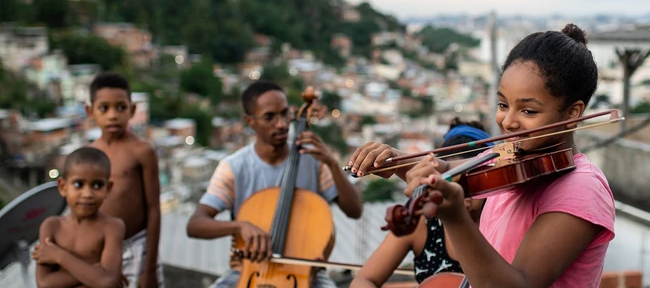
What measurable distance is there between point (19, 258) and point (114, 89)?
2.45 ft

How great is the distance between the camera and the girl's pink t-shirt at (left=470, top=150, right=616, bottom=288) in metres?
1.00

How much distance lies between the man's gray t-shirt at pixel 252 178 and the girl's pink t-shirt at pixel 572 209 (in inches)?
62.2

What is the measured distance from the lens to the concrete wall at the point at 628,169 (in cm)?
626

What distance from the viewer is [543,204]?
1026 millimetres

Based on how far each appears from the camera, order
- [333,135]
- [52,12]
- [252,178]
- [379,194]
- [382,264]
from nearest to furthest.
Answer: [382,264], [252,178], [379,194], [333,135], [52,12]

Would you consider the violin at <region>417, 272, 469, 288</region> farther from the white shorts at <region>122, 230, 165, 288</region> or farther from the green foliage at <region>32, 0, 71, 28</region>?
the green foliage at <region>32, 0, 71, 28</region>

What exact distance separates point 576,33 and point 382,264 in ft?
2.84

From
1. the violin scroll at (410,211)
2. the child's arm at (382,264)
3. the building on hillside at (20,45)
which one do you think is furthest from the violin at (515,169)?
the building on hillside at (20,45)

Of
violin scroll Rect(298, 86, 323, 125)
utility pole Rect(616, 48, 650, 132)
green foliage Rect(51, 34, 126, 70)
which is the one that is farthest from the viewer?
green foliage Rect(51, 34, 126, 70)

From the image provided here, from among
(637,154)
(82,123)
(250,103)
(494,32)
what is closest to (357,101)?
(82,123)

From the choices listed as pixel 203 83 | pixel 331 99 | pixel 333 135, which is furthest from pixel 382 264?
pixel 203 83

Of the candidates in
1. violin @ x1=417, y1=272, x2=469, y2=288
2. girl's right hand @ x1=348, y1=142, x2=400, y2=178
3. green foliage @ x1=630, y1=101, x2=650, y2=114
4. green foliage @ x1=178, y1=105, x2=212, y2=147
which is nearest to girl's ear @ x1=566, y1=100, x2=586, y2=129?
girl's right hand @ x1=348, y1=142, x2=400, y2=178

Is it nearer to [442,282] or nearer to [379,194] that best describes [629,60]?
[379,194]

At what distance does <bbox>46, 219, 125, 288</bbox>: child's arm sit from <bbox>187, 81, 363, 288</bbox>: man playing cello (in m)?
0.41
